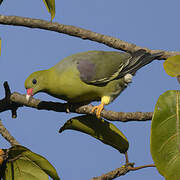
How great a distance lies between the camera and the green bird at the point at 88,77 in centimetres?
376

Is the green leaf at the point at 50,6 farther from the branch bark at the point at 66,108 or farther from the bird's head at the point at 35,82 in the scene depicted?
the bird's head at the point at 35,82

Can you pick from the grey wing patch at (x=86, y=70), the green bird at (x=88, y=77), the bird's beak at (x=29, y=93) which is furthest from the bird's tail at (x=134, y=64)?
the bird's beak at (x=29, y=93)

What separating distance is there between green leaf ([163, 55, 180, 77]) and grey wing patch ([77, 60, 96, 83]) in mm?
1582

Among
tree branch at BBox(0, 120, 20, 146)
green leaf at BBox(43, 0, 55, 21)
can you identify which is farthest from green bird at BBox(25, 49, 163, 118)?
green leaf at BBox(43, 0, 55, 21)

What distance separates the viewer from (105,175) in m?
2.49

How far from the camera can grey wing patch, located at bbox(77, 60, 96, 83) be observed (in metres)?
3.85

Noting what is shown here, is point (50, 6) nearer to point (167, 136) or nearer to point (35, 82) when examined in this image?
point (35, 82)

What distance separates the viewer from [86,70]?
392 centimetres

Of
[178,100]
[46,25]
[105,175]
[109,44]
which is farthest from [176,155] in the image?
[46,25]

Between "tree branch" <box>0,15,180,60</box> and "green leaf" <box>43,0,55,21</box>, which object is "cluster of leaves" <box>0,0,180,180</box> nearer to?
"green leaf" <box>43,0,55,21</box>

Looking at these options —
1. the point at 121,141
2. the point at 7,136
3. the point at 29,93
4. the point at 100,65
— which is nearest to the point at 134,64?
the point at 100,65

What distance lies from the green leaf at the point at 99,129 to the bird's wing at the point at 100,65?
3.77 ft

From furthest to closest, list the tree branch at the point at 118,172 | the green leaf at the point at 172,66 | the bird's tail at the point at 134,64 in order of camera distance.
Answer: the bird's tail at the point at 134,64 → the tree branch at the point at 118,172 → the green leaf at the point at 172,66

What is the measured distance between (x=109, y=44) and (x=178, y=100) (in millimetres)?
1017
